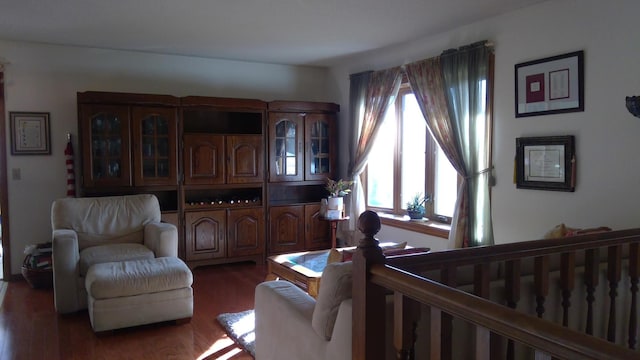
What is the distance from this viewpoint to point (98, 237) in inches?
170

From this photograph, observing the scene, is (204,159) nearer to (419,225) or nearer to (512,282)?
(419,225)

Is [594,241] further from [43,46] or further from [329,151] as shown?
[43,46]

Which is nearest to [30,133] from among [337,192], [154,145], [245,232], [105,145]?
[105,145]

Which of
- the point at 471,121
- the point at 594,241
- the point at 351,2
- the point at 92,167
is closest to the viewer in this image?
the point at 594,241

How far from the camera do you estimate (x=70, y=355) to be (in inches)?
119

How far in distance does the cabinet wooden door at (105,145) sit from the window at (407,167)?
105 inches

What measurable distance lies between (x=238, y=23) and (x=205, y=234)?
2.33 m

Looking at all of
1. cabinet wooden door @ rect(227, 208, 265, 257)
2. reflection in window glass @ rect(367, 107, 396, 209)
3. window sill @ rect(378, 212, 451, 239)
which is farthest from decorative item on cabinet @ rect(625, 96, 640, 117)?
cabinet wooden door @ rect(227, 208, 265, 257)

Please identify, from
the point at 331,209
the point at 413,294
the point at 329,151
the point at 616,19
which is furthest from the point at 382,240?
the point at 413,294

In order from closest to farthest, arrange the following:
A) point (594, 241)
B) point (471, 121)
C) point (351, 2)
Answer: point (594, 241) → point (351, 2) → point (471, 121)

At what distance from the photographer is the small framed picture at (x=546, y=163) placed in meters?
3.32

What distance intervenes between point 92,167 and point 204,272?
1.58m

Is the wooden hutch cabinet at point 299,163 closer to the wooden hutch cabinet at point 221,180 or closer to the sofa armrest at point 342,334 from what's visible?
the wooden hutch cabinet at point 221,180

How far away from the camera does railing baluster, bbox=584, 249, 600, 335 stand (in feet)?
6.49
